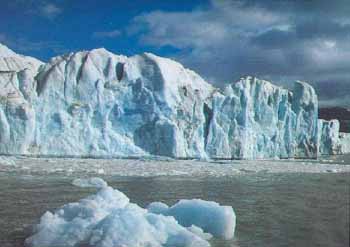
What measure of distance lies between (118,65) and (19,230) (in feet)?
112

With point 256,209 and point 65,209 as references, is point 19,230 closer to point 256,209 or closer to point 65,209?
point 65,209

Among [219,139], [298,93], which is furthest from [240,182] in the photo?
[298,93]

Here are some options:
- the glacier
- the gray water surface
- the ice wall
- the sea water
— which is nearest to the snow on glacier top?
the glacier

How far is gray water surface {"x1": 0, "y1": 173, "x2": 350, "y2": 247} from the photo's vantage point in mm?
8984

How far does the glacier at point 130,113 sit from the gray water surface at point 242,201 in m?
16.7

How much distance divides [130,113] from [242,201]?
26851mm

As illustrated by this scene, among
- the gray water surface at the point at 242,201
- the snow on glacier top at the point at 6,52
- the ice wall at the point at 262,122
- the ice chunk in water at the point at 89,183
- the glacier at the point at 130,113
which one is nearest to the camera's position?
the gray water surface at the point at 242,201

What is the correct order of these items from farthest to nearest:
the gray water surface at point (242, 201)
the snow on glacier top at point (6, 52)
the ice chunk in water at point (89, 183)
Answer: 1. the snow on glacier top at point (6, 52)
2. the ice chunk in water at point (89, 183)
3. the gray water surface at point (242, 201)

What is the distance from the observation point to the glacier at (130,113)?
1451 inches

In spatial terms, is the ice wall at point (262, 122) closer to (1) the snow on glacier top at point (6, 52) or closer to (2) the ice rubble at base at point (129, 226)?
(1) the snow on glacier top at point (6, 52)

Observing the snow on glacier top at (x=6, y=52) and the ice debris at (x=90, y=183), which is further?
the snow on glacier top at (x=6, y=52)

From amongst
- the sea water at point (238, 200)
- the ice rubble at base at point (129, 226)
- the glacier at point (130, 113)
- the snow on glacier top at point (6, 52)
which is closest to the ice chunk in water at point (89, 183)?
the sea water at point (238, 200)

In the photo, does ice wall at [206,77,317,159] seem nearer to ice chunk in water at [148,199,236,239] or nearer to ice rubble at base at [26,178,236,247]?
ice chunk in water at [148,199,236,239]

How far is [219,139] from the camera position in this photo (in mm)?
43844
